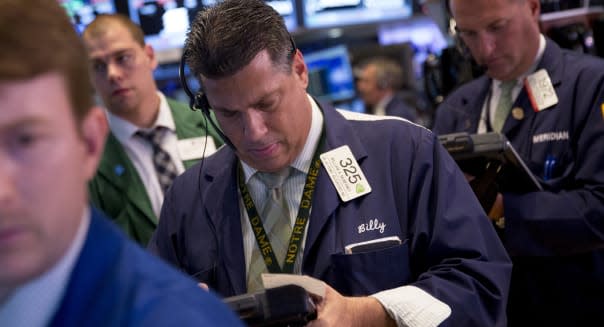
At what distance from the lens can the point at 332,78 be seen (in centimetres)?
912

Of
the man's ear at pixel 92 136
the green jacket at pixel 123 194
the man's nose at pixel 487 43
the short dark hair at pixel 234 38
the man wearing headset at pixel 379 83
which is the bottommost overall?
the man wearing headset at pixel 379 83

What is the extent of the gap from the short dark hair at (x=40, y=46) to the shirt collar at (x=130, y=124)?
285 cm

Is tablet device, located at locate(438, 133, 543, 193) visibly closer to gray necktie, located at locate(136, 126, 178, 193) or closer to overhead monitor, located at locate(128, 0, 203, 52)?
gray necktie, located at locate(136, 126, 178, 193)

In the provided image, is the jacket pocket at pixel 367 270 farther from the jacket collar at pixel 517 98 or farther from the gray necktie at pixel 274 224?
the jacket collar at pixel 517 98

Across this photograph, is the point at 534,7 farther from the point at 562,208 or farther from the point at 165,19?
the point at 165,19

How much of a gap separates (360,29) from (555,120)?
6918 mm

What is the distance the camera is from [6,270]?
957 mm

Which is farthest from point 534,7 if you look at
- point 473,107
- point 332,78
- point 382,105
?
point 332,78

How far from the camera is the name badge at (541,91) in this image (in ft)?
10.4

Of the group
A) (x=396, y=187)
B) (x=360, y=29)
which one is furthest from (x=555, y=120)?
(x=360, y=29)

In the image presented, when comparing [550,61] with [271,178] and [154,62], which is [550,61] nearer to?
[271,178]

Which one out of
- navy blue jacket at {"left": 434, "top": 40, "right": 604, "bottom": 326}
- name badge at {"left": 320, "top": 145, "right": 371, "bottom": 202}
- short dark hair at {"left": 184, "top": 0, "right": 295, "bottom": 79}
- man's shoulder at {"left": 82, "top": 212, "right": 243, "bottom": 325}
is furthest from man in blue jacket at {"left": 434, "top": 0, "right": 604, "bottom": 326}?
man's shoulder at {"left": 82, "top": 212, "right": 243, "bottom": 325}

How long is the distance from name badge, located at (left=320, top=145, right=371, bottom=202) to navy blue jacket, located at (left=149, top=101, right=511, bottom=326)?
18mm

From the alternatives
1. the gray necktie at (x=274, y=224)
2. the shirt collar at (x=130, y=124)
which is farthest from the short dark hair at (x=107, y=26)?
the gray necktie at (x=274, y=224)
